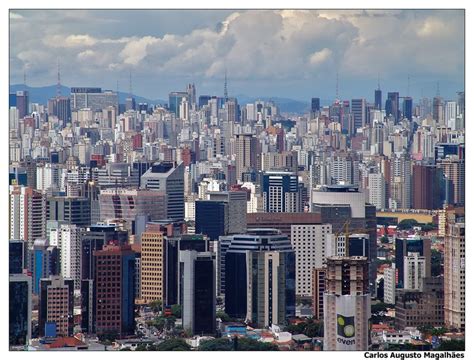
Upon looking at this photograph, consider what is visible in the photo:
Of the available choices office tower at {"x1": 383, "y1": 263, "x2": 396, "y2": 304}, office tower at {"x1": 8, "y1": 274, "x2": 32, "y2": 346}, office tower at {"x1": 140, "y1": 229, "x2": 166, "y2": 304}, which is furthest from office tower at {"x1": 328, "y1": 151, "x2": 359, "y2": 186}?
office tower at {"x1": 8, "y1": 274, "x2": 32, "y2": 346}

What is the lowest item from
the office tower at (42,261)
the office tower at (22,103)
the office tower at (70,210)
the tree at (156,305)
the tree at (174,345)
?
the tree at (174,345)

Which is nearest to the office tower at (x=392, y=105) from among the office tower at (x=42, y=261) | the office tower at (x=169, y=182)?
the office tower at (x=169, y=182)

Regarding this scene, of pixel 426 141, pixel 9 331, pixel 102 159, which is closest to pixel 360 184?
pixel 426 141

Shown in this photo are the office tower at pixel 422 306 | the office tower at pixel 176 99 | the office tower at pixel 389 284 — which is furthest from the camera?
the office tower at pixel 176 99

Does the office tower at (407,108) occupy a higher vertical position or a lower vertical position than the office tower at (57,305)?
higher

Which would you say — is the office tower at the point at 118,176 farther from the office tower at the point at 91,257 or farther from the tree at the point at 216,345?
the tree at the point at 216,345

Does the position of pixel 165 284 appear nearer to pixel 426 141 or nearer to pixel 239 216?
pixel 239 216

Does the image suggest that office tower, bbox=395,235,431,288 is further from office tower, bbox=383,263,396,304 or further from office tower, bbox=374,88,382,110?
office tower, bbox=374,88,382,110

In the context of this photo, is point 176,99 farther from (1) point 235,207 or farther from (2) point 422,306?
(2) point 422,306
